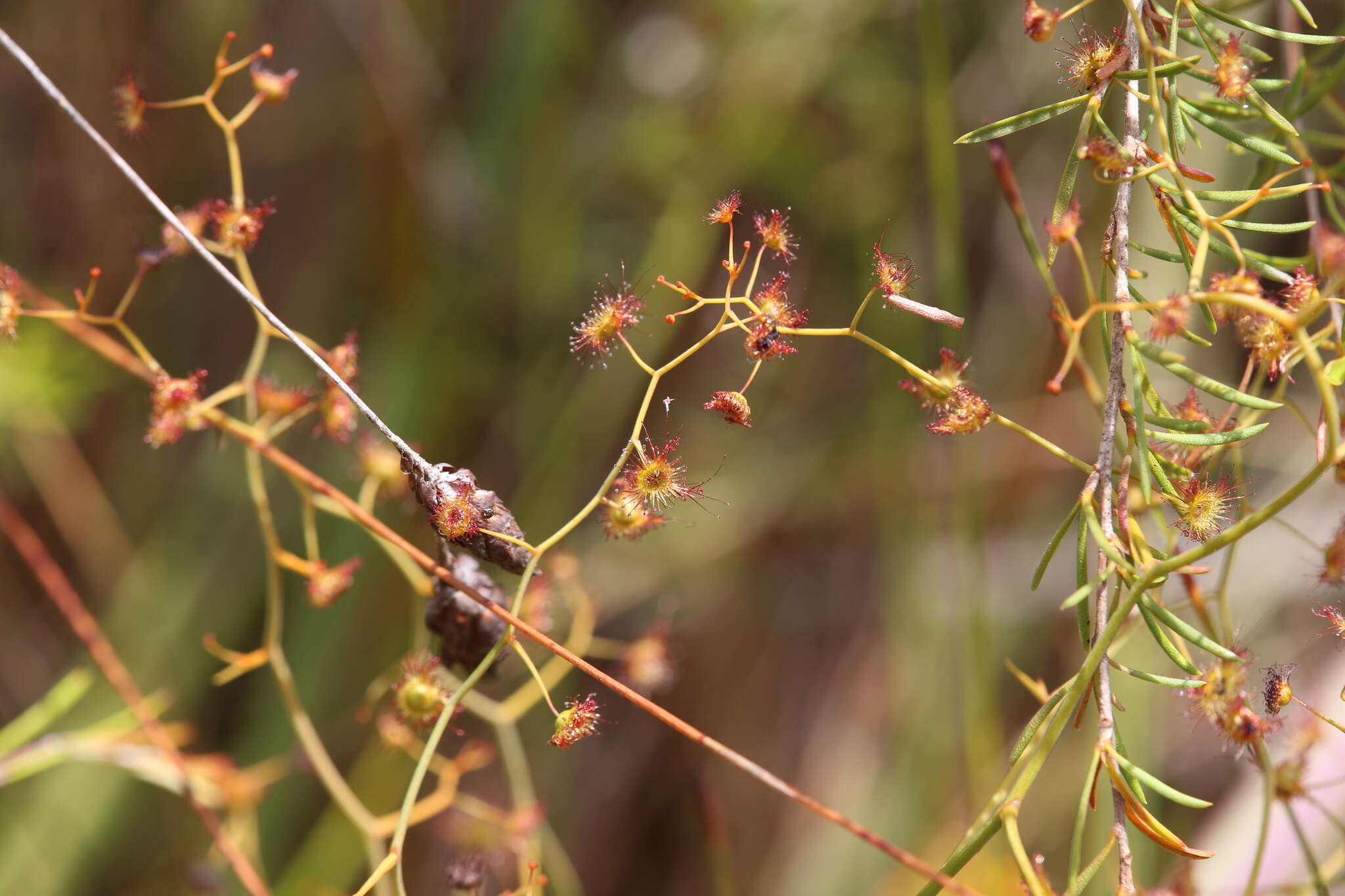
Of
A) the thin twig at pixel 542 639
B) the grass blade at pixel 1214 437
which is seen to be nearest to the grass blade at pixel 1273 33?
the grass blade at pixel 1214 437

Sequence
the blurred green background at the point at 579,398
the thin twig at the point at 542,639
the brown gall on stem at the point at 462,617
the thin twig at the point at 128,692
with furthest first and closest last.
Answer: the blurred green background at the point at 579,398
the thin twig at the point at 128,692
the brown gall on stem at the point at 462,617
the thin twig at the point at 542,639

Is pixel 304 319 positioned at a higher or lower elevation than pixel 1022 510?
higher

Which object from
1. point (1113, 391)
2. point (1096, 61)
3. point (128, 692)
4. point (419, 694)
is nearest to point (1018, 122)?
point (1096, 61)

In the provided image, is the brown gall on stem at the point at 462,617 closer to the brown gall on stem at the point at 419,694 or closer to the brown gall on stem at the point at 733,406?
the brown gall on stem at the point at 419,694

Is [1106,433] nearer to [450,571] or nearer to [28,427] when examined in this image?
[450,571]

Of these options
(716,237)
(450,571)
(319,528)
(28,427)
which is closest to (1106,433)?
(450,571)

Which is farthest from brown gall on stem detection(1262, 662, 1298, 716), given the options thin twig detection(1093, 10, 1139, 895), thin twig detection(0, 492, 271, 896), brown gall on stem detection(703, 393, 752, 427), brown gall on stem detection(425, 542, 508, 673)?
thin twig detection(0, 492, 271, 896)

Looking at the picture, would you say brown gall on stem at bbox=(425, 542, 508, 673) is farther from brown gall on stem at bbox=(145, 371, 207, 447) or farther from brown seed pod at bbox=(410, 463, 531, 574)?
brown gall on stem at bbox=(145, 371, 207, 447)

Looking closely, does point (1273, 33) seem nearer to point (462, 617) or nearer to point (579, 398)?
point (462, 617)
